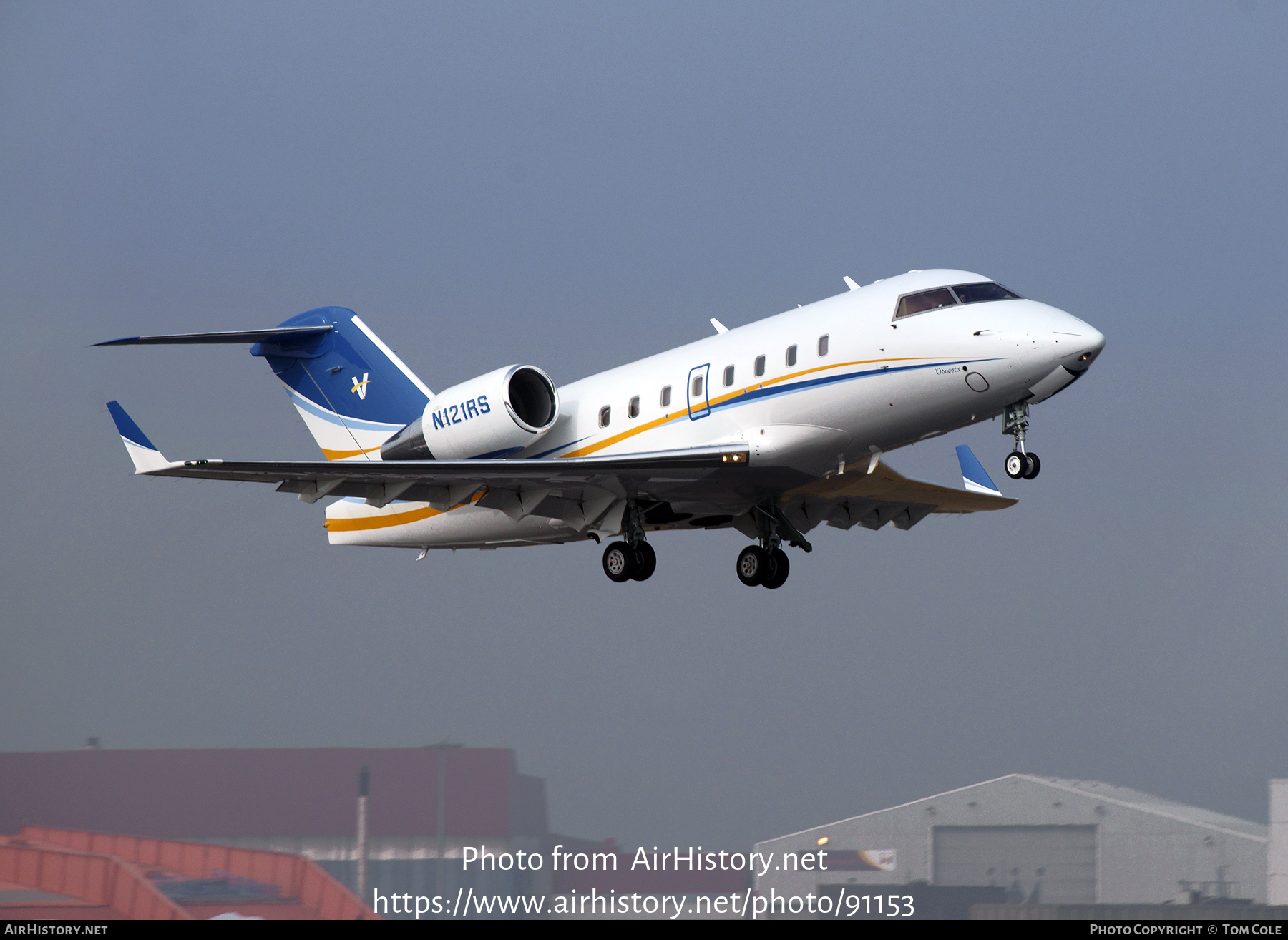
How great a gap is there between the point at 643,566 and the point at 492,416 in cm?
329

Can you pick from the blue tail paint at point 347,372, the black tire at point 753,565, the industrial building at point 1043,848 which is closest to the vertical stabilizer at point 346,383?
the blue tail paint at point 347,372

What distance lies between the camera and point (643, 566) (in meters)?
20.1

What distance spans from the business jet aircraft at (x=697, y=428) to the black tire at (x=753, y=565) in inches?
1.4

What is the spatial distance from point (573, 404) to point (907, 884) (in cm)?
1396

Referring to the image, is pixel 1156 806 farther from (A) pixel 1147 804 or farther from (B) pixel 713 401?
(B) pixel 713 401

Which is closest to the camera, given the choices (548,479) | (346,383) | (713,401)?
(713,401)

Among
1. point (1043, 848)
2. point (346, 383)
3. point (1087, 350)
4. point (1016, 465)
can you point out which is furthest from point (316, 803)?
point (1087, 350)

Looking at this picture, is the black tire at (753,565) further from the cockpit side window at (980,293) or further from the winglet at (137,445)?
the winglet at (137,445)

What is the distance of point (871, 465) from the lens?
18.0 metres

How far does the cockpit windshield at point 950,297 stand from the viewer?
55.2ft

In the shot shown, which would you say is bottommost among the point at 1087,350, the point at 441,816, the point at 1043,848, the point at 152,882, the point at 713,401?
the point at 152,882

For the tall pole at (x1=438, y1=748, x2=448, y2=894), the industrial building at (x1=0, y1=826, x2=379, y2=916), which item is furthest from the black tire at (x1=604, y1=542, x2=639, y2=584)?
the tall pole at (x1=438, y1=748, x2=448, y2=894)

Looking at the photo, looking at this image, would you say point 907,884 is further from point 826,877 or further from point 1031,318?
point 1031,318
